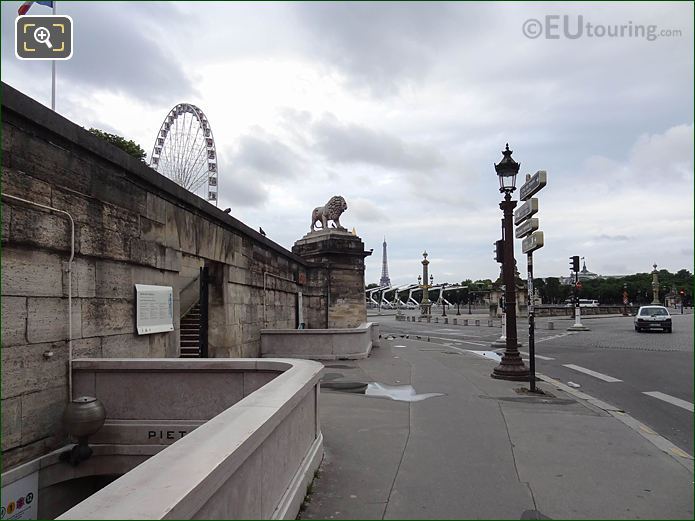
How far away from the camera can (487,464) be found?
17.3ft

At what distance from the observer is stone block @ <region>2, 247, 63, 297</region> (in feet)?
15.3

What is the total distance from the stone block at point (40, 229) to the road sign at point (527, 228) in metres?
8.55

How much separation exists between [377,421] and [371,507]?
9.37 feet

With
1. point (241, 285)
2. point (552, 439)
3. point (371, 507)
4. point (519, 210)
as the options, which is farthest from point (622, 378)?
point (371, 507)

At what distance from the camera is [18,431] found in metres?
4.77

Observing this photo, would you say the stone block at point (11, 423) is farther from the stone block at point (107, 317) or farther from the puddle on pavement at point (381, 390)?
the puddle on pavement at point (381, 390)

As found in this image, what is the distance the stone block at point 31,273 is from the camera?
4668mm

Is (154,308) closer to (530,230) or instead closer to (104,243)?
(104,243)

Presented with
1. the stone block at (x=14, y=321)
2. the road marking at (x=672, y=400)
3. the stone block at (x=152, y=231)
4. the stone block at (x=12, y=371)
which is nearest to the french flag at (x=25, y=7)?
the stone block at (x=152, y=231)

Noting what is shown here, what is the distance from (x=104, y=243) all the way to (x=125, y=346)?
1330 millimetres

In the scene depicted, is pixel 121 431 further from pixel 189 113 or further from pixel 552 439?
pixel 189 113

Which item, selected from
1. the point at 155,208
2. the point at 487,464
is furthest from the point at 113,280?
the point at 487,464

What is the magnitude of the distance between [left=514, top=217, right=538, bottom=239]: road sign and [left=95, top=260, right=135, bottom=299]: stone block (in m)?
7.86

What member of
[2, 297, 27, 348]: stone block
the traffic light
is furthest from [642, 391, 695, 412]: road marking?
[2, 297, 27, 348]: stone block
